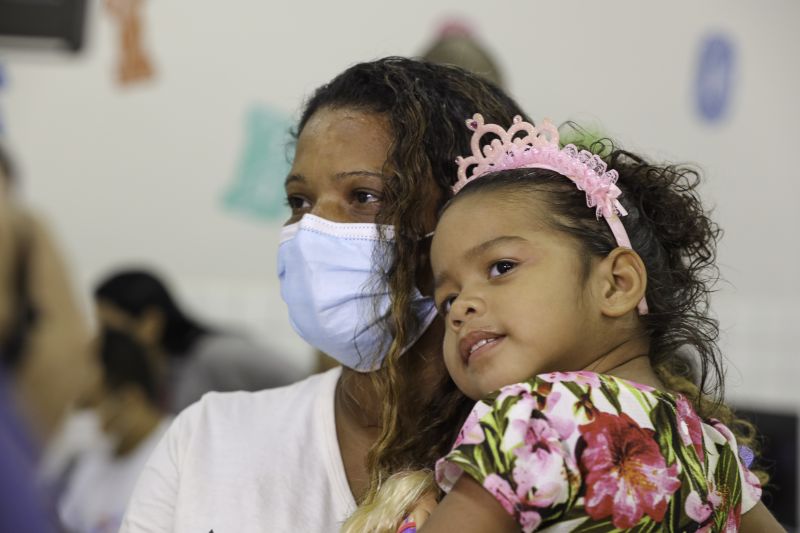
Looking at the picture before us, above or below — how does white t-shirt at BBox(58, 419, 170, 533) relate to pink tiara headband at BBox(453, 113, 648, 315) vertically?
below

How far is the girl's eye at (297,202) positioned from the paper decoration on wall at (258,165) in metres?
2.84

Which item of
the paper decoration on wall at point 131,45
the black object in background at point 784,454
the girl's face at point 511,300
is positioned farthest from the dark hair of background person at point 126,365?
the girl's face at point 511,300

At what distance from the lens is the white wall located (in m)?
4.34

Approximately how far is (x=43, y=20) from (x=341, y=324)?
2.21 meters

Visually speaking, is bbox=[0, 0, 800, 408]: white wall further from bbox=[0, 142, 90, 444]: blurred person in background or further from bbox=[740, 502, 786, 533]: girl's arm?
bbox=[740, 502, 786, 533]: girl's arm

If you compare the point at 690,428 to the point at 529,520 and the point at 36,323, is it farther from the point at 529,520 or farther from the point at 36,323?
the point at 36,323

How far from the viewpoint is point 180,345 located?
13.8 feet

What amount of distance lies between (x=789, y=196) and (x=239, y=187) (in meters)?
2.90

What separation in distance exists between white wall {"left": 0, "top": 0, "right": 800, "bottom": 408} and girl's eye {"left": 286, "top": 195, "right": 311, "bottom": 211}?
2.54m

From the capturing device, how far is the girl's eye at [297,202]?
1.66 m

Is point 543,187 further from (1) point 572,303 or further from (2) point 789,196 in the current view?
(2) point 789,196

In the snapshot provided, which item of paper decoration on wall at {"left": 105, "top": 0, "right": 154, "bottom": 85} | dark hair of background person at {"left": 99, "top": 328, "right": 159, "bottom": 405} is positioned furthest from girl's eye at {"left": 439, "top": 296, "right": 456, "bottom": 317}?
paper decoration on wall at {"left": 105, "top": 0, "right": 154, "bottom": 85}

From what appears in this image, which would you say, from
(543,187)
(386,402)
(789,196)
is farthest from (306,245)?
(789,196)

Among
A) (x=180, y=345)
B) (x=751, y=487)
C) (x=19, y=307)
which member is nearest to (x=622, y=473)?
(x=751, y=487)
